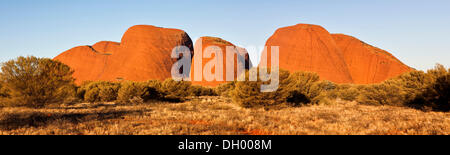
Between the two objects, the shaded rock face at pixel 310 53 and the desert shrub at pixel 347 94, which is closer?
the desert shrub at pixel 347 94

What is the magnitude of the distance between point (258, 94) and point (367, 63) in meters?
53.2

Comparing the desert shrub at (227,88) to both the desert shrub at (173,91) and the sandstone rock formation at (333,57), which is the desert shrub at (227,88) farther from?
the sandstone rock formation at (333,57)

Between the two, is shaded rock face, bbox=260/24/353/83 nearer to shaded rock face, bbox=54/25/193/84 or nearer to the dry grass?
shaded rock face, bbox=54/25/193/84

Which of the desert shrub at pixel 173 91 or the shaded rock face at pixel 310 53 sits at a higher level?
the shaded rock face at pixel 310 53

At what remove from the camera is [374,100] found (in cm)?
2027

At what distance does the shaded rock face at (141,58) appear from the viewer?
62688mm

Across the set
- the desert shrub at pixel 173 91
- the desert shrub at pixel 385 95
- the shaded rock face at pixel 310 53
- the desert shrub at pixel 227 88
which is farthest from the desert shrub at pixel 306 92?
the shaded rock face at pixel 310 53

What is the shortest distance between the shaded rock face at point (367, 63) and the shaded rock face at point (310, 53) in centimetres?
225

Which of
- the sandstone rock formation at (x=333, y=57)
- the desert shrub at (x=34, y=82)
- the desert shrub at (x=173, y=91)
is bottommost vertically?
the desert shrub at (x=173, y=91)

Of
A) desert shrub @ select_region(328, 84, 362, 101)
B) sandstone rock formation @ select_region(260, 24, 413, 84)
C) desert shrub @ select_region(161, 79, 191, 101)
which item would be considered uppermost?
sandstone rock formation @ select_region(260, 24, 413, 84)

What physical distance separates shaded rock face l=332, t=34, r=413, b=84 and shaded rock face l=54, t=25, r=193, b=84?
4784 centimetres

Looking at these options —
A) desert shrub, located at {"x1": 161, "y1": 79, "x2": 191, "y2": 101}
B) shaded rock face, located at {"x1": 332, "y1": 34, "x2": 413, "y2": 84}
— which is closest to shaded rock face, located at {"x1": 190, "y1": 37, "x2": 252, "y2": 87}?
shaded rock face, located at {"x1": 332, "y1": 34, "x2": 413, "y2": 84}

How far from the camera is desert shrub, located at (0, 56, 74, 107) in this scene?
43.0 ft
